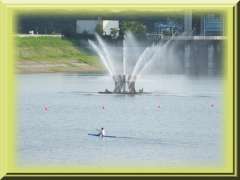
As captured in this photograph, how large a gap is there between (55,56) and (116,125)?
67.8 inches

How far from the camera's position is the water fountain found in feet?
21.4

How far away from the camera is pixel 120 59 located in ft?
23.4

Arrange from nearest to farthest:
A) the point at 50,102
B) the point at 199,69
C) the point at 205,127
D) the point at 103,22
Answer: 1. the point at 205,127
2. the point at 103,22
3. the point at 50,102
4. the point at 199,69

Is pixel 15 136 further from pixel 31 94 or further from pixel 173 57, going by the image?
pixel 173 57

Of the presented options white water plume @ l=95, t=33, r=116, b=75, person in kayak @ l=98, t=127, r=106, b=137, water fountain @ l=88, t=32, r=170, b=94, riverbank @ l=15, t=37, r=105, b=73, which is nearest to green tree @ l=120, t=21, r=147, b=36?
water fountain @ l=88, t=32, r=170, b=94

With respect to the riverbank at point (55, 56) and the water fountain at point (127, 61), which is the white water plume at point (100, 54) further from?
the riverbank at point (55, 56)

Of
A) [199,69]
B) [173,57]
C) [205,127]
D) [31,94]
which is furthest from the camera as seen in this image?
[199,69]

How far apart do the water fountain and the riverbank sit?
16 centimetres

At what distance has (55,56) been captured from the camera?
708cm

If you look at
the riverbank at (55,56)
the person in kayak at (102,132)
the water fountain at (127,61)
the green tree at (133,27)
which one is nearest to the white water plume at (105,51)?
the water fountain at (127,61)

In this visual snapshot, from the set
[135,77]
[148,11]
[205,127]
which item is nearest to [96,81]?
[135,77]

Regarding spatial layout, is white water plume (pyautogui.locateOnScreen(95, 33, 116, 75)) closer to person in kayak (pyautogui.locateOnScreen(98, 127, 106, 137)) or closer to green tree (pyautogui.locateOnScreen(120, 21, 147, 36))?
green tree (pyautogui.locateOnScreen(120, 21, 147, 36))

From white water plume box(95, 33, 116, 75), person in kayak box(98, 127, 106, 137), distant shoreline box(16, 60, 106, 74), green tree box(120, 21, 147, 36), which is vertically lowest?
person in kayak box(98, 127, 106, 137)

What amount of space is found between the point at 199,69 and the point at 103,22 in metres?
3.08
